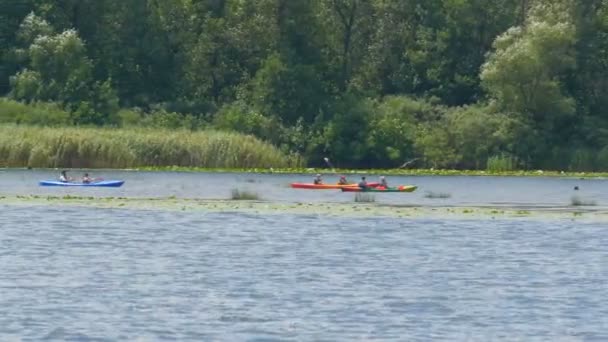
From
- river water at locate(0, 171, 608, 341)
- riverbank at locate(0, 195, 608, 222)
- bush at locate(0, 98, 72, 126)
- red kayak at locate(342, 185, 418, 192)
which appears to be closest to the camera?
river water at locate(0, 171, 608, 341)

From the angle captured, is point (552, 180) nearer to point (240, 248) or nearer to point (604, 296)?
point (240, 248)

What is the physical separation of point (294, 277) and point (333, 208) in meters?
22.9

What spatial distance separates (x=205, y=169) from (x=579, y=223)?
37.9m

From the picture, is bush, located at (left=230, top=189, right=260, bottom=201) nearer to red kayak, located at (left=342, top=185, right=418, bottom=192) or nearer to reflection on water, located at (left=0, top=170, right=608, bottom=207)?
reflection on water, located at (left=0, top=170, right=608, bottom=207)

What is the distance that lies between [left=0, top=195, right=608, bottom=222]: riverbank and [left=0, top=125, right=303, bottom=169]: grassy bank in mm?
23896

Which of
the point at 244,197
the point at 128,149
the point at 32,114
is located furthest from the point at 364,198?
the point at 32,114

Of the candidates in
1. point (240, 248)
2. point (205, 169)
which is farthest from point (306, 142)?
point (240, 248)

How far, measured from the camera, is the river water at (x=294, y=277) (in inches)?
1261

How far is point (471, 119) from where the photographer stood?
10675 cm

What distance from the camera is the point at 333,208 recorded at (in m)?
62.8

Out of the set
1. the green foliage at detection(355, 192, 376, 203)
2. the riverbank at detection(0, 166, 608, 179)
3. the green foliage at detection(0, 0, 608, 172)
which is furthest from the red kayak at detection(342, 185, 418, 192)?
the green foliage at detection(0, 0, 608, 172)

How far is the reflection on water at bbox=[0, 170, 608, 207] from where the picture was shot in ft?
235

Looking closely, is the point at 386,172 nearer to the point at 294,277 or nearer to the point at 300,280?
the point at 294,277

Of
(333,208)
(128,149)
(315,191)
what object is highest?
(128,149)
